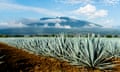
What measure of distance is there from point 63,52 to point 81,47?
1.44 metres

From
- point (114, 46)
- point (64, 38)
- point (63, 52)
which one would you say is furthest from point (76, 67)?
point (114, 46)

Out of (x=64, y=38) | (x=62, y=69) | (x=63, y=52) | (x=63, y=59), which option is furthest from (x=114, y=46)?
(x=62, y=69)

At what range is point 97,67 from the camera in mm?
8195

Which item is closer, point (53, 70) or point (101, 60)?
point (53, 70)

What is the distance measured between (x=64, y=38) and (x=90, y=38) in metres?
2.39

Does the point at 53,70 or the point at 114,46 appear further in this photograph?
the point at 114,46

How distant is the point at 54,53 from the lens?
1036 cm

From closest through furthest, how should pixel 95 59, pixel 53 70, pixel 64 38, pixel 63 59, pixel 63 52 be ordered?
pixel 53 70, pixel 95 59, pixel 63 59, pixel 63 52, pixel 64 38

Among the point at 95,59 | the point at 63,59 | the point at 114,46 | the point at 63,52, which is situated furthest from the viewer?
the point at 114,46

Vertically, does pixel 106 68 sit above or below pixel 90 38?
below

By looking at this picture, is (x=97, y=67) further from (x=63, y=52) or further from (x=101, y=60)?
(x=63, y=52)

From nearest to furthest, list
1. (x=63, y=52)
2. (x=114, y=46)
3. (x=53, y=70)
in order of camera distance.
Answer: (x=53, y=70), (x=63, y=52), (x=114, y=46)

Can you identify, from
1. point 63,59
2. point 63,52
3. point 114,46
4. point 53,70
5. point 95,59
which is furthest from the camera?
point 114,46

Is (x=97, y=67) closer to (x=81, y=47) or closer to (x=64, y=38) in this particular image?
(x=81, y=47)
